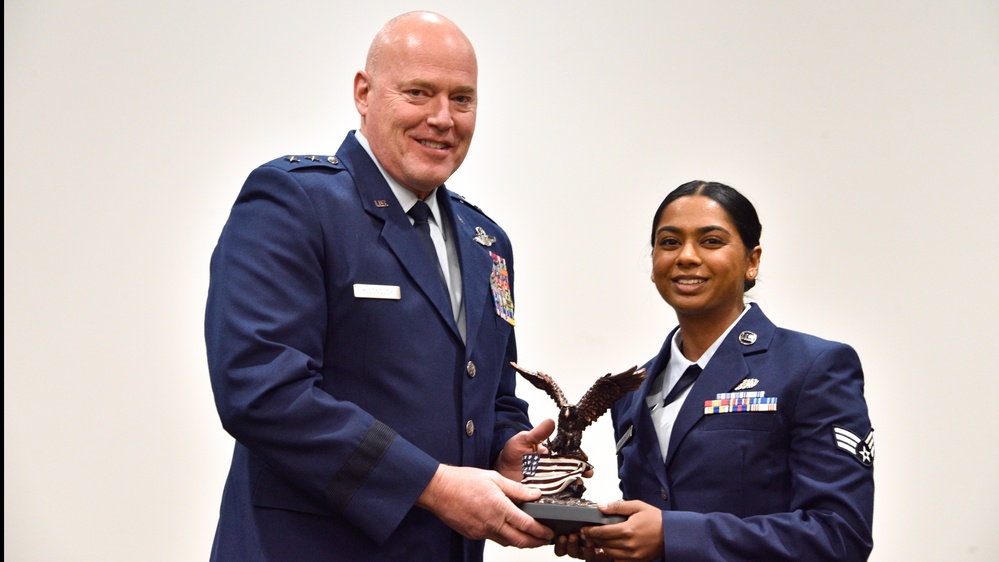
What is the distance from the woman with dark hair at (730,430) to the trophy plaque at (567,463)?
2.0 inches

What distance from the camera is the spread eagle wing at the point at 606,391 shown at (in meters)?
2.09

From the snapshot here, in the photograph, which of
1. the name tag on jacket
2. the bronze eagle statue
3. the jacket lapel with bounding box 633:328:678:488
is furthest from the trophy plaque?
the name tag on jacket

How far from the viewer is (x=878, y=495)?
3.59m

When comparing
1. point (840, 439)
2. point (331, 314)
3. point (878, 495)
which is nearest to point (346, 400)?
point (331, 314)

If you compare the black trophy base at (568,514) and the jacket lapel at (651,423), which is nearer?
the black trophy base at (568,514)

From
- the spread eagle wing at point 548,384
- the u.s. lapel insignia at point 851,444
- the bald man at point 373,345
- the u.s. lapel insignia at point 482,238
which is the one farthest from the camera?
the u.s. lapel insignia at point 482,238

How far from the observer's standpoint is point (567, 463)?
2.12 m

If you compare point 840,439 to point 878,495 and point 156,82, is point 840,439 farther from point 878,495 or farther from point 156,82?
point 156,82

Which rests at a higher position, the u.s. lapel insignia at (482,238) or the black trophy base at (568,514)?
the u.s. lapel insignia at (482,238)

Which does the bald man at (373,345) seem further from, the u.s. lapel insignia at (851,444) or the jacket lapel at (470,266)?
the u.s. lapel insignia at (851,444)

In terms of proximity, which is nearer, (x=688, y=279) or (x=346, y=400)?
(x=346, y=400)

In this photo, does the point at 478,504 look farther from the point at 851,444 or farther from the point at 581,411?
the point at 851,444

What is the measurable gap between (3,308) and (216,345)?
1.89m

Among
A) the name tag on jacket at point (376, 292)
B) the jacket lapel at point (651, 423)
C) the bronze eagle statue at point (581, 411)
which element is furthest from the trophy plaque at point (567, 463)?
the name tag on jacket at point (376, 292)
